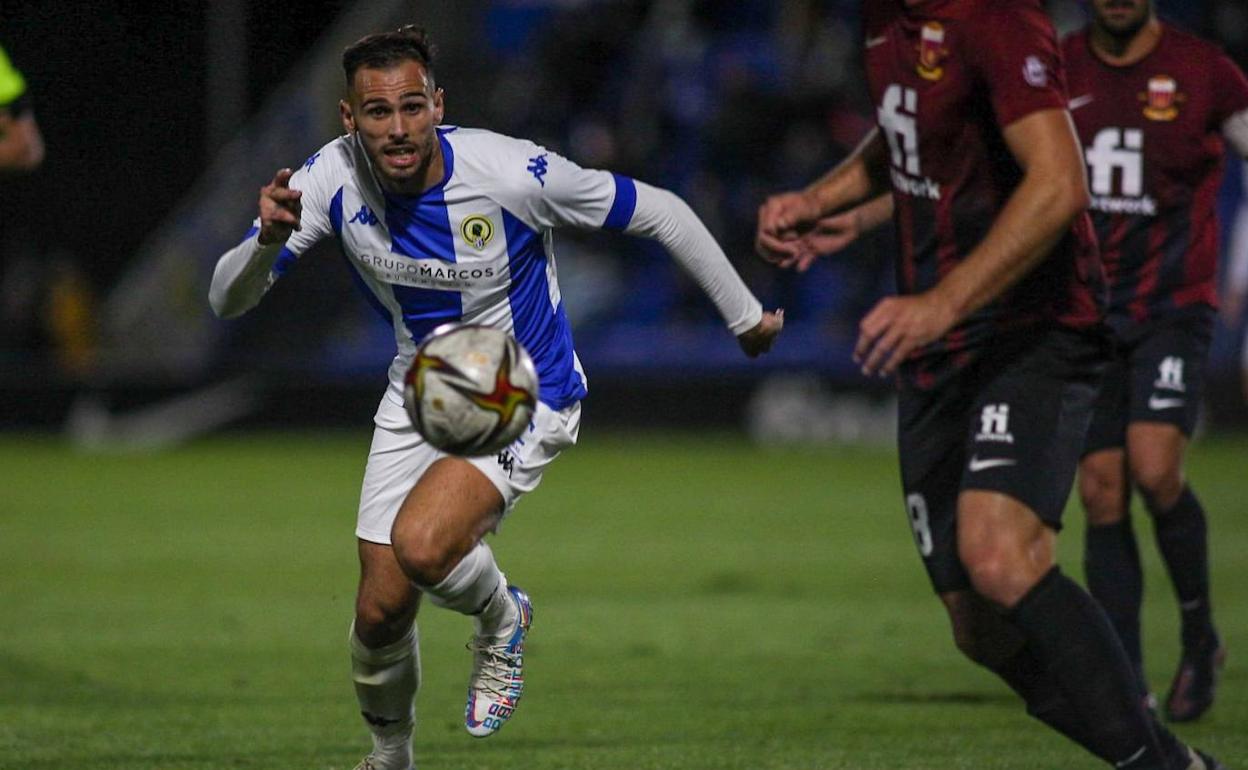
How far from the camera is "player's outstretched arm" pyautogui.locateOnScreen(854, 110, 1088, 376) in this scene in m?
4.08

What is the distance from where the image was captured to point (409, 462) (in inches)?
216

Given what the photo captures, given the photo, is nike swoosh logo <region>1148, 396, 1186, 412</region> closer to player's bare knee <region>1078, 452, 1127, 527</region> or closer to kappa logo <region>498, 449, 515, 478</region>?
player's bare knee <region>1078, 452, 1127, 527</region>

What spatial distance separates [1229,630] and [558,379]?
4359 millimetres

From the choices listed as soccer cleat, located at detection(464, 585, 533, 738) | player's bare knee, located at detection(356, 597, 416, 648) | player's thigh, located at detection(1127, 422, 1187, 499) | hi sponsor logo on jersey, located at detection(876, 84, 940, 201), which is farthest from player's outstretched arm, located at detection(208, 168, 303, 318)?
player's thigh, located at detection(1127, 422, 1187, 499)

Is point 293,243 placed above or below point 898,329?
below

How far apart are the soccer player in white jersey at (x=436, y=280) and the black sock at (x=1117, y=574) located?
1.85 metres

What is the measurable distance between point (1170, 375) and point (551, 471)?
10898mm

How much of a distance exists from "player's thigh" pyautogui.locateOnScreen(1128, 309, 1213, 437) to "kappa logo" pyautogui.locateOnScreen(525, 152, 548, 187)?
260cm

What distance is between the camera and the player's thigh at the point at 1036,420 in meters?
4.52

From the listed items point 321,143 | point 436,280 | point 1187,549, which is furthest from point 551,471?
point 436,280

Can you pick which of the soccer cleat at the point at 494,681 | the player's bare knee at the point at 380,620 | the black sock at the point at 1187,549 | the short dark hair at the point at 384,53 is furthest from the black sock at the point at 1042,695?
the black sock at the point at 1187,549

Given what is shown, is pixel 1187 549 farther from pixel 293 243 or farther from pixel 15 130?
pixel 15 130

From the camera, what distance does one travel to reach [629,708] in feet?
22.0

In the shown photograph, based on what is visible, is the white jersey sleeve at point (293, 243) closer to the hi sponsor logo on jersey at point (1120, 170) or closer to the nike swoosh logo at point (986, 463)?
the nike swoosh logo at point (986, 463)
